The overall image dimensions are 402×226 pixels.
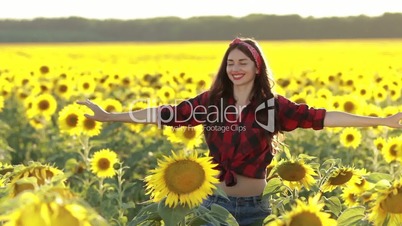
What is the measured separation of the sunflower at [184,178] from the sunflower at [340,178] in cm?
78

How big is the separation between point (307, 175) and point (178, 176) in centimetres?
87

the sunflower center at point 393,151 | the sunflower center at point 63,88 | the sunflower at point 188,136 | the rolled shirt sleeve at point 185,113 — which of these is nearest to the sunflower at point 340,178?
the rolled shirt sleeve at point 185,113

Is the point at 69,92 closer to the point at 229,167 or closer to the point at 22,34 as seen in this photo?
the point at 229,167

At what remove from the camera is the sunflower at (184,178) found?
280 cm

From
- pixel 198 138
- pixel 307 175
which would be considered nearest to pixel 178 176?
pixel 307 175

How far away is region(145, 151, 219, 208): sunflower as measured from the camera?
9.20 feet

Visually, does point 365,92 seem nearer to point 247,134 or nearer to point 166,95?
point 166,95

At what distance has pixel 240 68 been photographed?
13.4 feet

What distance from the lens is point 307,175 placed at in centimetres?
354

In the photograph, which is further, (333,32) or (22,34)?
(22,34)

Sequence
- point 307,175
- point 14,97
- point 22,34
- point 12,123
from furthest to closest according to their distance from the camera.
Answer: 1. point 22,34
2. point 14,97
3. point 12,123
4. point 307,175

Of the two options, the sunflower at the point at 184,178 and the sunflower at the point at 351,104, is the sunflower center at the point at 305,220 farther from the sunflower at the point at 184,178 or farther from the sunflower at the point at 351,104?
the sunflower at the point at 351,104

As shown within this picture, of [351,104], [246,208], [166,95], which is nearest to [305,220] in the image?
[246,208]

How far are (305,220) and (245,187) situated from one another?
59.6 inches
